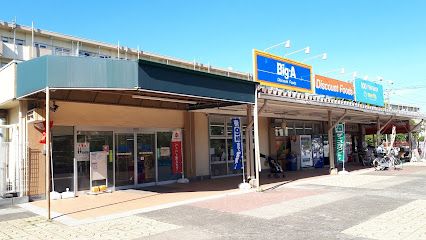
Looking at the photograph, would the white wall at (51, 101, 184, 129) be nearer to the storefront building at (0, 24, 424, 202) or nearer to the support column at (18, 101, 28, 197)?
the storefront building at (0, 24, 424, 202)

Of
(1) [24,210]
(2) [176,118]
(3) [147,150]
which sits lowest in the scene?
(1) [24,210]

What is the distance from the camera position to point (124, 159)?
13562mm

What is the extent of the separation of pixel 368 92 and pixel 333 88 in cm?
449

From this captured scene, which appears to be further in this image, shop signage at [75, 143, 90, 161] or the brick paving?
shop signage at [75, 143, 90, 161]

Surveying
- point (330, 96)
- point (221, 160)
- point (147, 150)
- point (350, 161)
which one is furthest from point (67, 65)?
point (350, 161)

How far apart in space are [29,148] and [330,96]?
1312 cm

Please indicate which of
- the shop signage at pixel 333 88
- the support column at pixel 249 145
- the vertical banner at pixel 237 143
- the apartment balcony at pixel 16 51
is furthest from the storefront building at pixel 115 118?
the apartment balcony at pixel 16 51

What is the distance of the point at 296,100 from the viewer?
1423 cm

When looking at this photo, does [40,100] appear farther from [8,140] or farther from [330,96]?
[330,96]

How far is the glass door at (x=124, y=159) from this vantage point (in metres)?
13.3

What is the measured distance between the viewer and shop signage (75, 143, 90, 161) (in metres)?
12.2

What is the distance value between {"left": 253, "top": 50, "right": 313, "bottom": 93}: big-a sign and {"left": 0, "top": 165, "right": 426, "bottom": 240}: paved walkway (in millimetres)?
4363

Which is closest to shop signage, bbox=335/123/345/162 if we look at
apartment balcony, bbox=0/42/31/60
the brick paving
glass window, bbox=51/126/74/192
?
glass window, bbox=51/126/74/192

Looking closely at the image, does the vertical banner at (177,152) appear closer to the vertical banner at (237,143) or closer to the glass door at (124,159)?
the glass door at (124,159)
